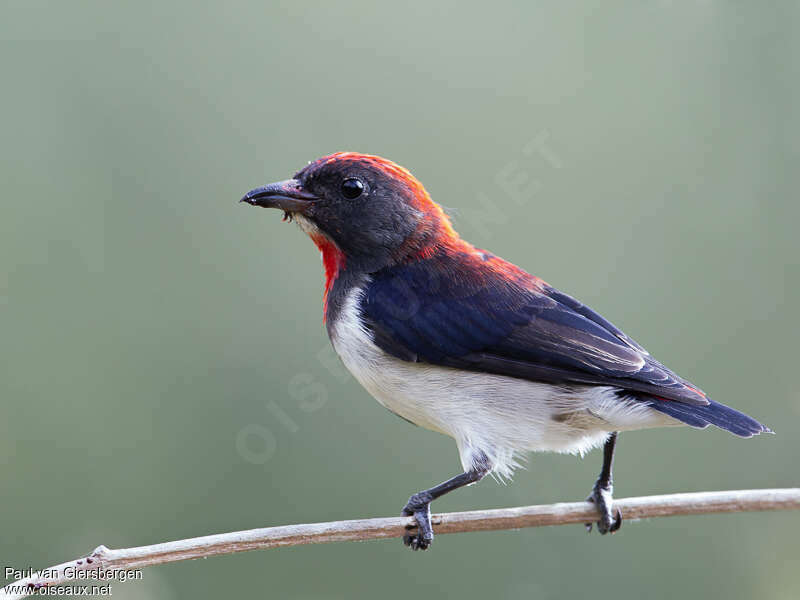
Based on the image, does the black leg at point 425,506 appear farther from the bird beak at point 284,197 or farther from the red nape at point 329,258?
the bird beak at point 284,197

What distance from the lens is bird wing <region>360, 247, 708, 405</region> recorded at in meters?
4.02

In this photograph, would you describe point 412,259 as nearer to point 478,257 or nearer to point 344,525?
point 478,257

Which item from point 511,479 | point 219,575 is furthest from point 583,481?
point 219,575

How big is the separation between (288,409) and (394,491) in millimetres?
780

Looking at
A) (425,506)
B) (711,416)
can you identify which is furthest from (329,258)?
(711,416)

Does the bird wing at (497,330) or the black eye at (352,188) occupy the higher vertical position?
the black eye at (352,188)

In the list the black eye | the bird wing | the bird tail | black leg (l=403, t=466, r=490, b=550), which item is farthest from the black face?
the bird tail

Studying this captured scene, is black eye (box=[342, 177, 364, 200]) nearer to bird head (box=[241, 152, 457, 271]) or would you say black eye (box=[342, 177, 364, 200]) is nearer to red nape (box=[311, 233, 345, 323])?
bird head (box=[241, 152, 457, 271])

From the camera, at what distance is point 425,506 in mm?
3965

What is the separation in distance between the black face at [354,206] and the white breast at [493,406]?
570 mm

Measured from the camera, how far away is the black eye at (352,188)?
4383mm

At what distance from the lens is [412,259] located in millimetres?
4406

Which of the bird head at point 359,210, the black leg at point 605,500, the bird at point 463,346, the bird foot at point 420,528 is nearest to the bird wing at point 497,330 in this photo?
the bird at point 463,346

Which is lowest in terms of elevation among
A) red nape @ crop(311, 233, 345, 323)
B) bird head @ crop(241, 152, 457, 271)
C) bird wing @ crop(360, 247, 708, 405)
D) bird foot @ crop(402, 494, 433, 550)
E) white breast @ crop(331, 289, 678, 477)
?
bird foot @ crop(402, 494, 433, 550)
